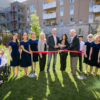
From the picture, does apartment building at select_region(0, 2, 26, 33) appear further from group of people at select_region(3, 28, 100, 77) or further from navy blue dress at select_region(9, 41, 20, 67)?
navy blue dress at select_region(9, 41, 20, 67)

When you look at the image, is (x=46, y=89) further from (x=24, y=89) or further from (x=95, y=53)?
(x=95, y=53)

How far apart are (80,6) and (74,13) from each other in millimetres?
1878

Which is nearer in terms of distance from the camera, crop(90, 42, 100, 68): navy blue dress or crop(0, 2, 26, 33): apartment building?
crop(90, 42, 100, 68): navy blue dress

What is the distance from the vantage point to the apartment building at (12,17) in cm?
3184

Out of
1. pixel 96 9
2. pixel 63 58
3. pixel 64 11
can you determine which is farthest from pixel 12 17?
pixel 63 58

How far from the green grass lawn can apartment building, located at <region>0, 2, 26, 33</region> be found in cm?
2919

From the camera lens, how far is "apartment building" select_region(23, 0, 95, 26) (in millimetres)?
21438

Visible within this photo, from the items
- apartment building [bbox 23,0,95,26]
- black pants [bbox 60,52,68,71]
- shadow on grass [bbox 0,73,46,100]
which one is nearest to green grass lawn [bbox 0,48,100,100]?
shadow on grass [bbox 0,73,46,100]

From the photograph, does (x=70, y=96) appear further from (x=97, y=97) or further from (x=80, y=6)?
(x=80, y=6)

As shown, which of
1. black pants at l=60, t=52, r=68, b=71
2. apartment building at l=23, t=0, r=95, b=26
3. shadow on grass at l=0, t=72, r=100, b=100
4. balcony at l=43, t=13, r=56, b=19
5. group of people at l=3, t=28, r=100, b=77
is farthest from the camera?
balcony at l=43, t=13, r=56, b=19

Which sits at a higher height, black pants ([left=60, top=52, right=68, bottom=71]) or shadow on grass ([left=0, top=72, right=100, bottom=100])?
black pants ([left=60, top=52, right=68, bottom=71])

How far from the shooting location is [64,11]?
79.8 ft

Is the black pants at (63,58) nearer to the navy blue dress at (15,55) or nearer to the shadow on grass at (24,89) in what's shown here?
the shadow on grass at (24,89)

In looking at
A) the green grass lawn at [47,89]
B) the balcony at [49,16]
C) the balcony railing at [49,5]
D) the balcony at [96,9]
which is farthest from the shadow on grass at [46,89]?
the balcony railing at [49,5]
